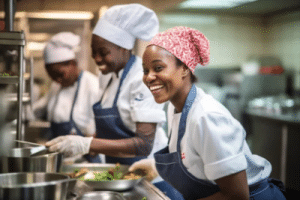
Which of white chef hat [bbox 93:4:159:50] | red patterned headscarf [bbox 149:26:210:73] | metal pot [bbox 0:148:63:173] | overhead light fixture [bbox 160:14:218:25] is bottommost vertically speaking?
metal pot [bbox 0:148:63:173]

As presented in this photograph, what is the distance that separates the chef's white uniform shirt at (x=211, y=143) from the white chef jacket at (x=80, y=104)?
1598 mm

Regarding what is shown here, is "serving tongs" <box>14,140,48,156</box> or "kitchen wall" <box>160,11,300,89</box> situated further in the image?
"kitchen wall" <box>160,11,300,89</box>

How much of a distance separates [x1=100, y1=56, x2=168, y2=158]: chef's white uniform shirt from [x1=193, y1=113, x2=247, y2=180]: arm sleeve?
2.15ft

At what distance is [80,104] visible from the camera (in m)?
2.87

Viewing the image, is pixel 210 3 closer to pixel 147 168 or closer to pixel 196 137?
pixel 147 168

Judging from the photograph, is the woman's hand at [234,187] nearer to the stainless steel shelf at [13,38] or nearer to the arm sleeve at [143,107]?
the arm sleeve at [143,107]

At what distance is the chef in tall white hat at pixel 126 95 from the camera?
188 cm

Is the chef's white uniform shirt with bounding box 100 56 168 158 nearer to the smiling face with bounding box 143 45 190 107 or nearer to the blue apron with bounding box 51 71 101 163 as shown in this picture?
the smiling face with bounding box 143 45 190 107

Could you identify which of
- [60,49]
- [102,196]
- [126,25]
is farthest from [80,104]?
[102,196]

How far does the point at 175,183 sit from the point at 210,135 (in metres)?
0.32

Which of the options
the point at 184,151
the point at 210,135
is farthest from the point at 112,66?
the point at 210,135

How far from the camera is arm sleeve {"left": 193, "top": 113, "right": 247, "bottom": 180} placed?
3.84 feet

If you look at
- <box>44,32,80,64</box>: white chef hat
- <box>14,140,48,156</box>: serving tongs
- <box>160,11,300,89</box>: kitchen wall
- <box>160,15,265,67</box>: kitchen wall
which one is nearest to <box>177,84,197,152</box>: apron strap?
<box>14,140,48,156</box>: serving tongs

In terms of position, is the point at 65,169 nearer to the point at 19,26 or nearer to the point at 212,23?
the point at 19,26
